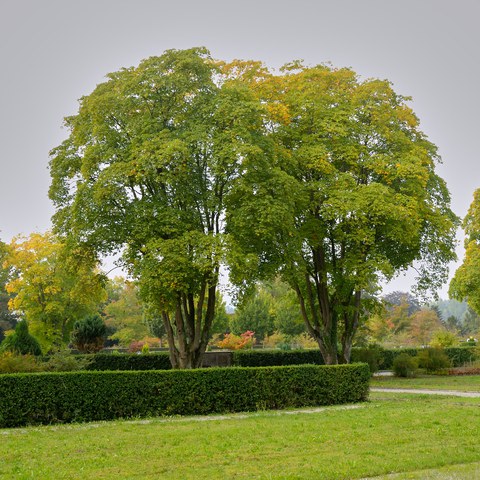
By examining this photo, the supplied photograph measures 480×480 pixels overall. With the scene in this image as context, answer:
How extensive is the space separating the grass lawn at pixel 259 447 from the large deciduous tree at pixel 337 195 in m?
8.10

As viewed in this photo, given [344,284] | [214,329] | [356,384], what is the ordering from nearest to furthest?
[356,384]
[344,284]
[214,329]

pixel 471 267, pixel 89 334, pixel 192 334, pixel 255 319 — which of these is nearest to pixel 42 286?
pixel 89 334

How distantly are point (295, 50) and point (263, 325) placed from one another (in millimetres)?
29705

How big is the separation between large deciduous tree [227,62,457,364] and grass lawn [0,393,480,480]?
26.6 feet

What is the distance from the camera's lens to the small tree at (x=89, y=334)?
37406 mm

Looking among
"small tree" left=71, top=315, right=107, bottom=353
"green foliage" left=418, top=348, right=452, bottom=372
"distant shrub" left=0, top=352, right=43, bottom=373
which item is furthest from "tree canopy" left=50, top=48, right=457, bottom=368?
"small tree" left=71, top=315, right=107, bottom=353

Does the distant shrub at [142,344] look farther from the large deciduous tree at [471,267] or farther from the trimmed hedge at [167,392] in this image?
the trimmed hedge at [167,392]

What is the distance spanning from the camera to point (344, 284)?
25.9 metres

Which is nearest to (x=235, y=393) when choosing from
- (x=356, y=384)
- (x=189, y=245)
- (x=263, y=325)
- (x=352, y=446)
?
(x=356, y=384)

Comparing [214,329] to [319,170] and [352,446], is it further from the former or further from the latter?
[352,446]

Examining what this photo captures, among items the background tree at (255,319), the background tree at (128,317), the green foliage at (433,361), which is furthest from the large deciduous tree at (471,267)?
the background tree at (128,317)

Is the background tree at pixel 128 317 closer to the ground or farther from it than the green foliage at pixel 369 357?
farther from it

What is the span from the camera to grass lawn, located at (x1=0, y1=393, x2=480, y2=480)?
342 inches

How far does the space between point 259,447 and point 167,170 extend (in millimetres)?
11723
